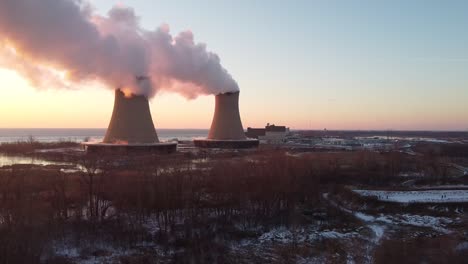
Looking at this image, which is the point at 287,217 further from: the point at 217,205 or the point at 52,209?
the point at 52,209

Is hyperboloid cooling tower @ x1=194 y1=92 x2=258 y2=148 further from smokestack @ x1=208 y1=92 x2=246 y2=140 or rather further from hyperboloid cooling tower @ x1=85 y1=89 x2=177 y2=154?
hyperboloid cooling tower @ x1=85 y1=89 x2=177 y2=154

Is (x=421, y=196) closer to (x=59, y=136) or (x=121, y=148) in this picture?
(x=121, y=148)

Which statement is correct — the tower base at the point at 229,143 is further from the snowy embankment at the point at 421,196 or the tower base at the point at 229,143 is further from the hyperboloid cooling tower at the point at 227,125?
the snowy embankment at the point at 421,196

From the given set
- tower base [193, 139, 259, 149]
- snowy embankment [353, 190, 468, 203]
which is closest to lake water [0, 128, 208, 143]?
tower base [193, 139, 259, 149]

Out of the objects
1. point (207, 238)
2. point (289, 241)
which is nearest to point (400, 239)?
point (289, 241)

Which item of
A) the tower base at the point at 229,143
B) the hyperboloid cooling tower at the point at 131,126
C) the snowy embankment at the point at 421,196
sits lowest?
the snowy embankment at the point at 421,196

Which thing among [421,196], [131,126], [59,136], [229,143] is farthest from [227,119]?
[59,136]

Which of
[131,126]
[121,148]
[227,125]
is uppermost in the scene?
[227,125]

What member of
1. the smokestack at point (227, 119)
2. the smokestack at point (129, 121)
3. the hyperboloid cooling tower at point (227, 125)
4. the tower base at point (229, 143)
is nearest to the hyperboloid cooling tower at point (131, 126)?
the smokestack at point (129, 121)
